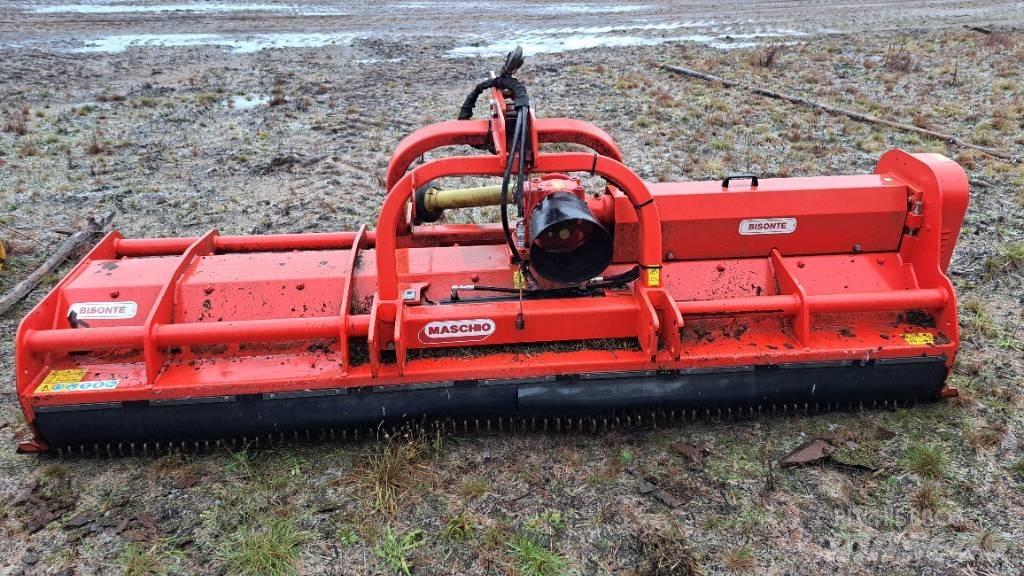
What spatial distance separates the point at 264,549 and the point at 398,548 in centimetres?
65

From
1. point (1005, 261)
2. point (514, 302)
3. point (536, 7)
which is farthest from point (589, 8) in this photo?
point (514, 302)

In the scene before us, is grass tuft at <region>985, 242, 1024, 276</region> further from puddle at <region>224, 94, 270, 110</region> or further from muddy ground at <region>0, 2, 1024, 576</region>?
puddle at <region>224, 94, 270, 110</region>

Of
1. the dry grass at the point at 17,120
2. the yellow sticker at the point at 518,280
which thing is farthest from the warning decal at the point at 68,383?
the dry grass at the point at 17,120

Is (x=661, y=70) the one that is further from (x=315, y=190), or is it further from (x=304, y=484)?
(x=304, y=484)

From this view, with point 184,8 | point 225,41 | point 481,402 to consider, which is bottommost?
point 481,402

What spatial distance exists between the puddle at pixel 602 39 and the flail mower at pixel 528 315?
12.0 m

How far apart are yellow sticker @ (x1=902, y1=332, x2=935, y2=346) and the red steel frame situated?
15 mm

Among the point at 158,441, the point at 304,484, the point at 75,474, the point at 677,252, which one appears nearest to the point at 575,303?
the point at 677,252

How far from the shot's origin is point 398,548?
3.44 meters

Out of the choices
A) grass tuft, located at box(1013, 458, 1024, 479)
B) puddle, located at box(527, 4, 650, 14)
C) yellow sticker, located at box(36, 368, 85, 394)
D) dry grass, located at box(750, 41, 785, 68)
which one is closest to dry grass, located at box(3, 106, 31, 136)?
yellow sticker, located at box(36, 368, 85, 394)

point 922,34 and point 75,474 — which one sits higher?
point 922,34

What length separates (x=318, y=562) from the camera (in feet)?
11.1

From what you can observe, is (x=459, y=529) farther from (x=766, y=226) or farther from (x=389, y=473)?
(x=766, y=226)

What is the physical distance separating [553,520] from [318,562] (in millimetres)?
1185
